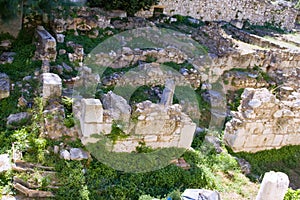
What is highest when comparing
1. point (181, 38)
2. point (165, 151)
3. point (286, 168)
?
point (181, 38)

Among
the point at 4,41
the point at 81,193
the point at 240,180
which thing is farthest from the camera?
the point at 4,41

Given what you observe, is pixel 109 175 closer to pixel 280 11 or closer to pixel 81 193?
pixel 81 193

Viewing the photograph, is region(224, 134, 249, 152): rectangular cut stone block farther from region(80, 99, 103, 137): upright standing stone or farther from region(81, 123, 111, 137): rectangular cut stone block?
region(80, 99, 103, 137): upright standing stone

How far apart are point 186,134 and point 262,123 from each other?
2654 mm

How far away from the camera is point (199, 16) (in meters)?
22.6

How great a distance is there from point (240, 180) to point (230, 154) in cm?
135

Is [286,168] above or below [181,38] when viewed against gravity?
below

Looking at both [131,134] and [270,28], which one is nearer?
[131,134]

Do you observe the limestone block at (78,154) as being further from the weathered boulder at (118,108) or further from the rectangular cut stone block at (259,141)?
the rectangular cut stone block at (259,141)

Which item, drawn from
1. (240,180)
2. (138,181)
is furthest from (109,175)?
(240,180)

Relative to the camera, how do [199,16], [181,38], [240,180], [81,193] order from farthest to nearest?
[199,16] → [181,38] → [240,180] → [81,193]

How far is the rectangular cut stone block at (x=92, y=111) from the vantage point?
720 cm

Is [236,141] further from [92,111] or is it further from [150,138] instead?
[92,111]

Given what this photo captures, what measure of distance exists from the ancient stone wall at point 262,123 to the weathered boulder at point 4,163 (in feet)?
18.8
